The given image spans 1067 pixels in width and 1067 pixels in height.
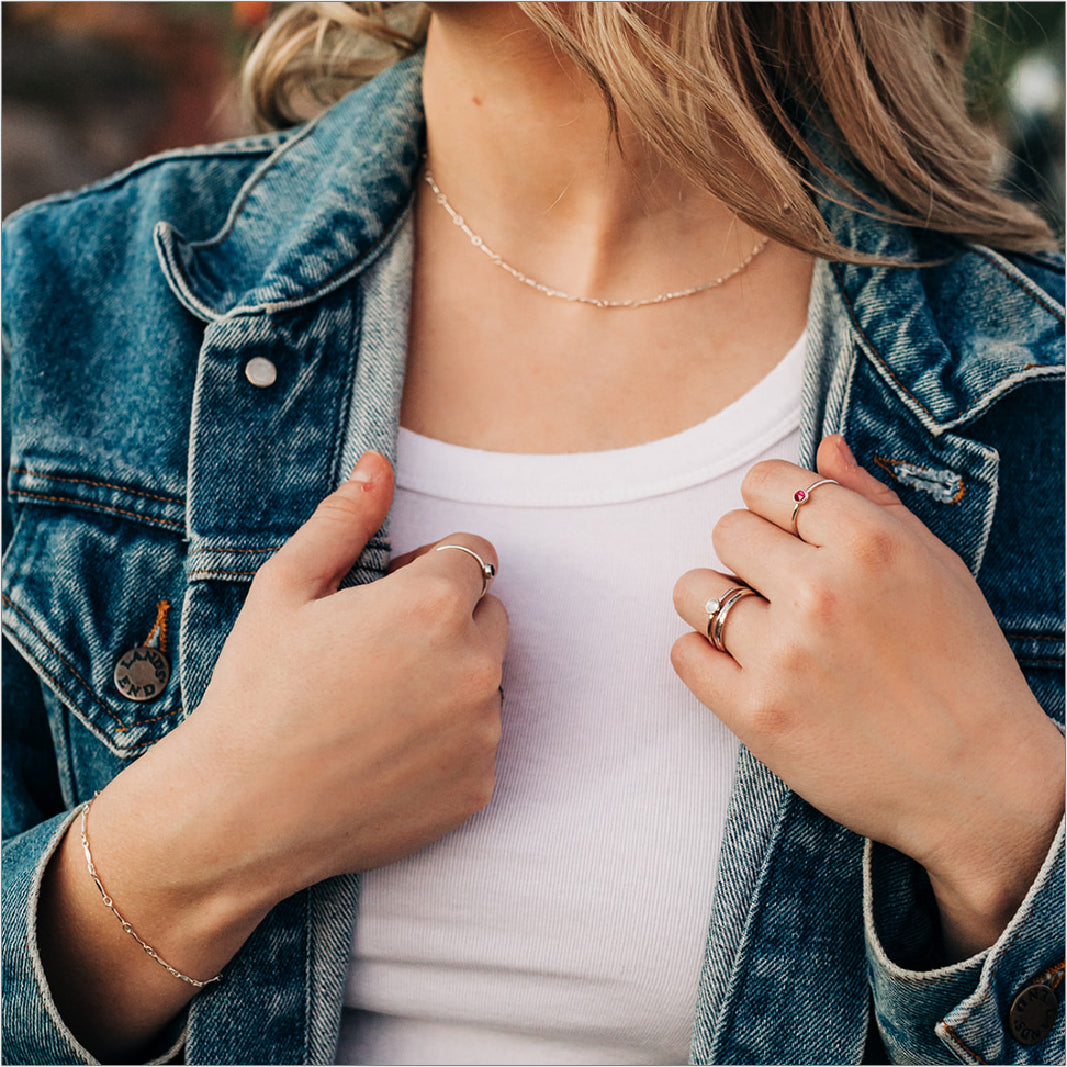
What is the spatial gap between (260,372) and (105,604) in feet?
1.05

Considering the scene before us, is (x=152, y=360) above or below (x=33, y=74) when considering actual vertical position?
above

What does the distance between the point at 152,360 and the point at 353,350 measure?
0.77 ft

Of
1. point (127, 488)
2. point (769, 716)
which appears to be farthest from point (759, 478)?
point (127, 488)

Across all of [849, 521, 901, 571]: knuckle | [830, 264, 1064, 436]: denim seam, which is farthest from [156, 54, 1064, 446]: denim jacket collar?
[849, 521, 901, 571]: knuckle

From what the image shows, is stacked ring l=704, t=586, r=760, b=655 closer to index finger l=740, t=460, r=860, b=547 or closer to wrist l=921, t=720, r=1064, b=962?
index finger l=740, t=460, r=860, b=547

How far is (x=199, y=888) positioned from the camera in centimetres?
93

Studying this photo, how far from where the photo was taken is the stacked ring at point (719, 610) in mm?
975

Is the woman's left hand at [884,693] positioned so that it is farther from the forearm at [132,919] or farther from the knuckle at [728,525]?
the forearm at [132,919]

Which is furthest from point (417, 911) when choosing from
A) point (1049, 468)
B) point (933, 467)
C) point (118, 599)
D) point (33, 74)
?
point (33, 74)

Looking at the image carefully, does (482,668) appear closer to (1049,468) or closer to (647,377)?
(647,377)

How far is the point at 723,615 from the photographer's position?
0.97 m

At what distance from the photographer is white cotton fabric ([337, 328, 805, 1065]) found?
988 mm

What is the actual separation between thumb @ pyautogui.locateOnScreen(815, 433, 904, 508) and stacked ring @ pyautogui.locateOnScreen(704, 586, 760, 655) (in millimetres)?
174

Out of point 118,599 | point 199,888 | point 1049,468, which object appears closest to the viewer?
point 199,888
